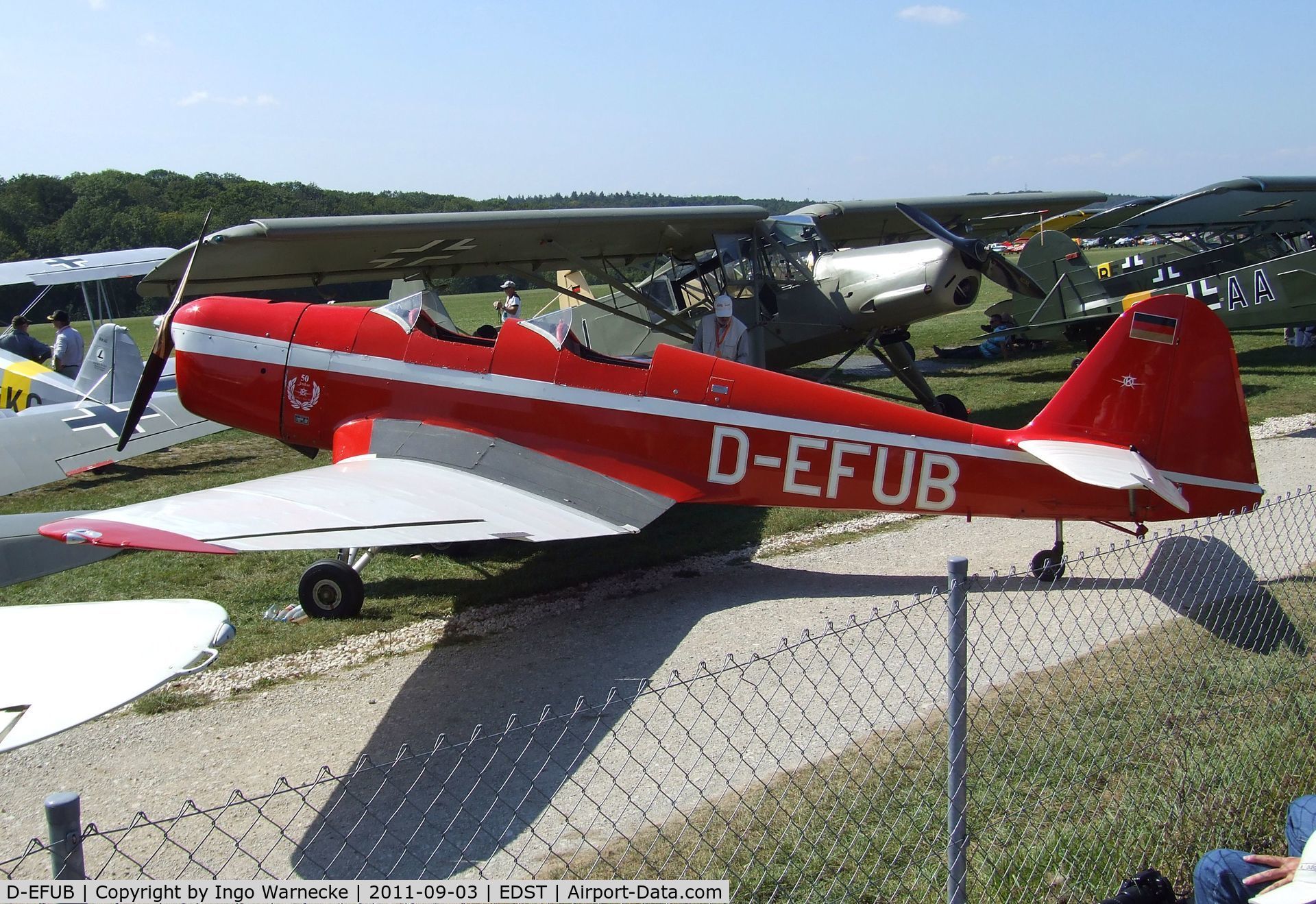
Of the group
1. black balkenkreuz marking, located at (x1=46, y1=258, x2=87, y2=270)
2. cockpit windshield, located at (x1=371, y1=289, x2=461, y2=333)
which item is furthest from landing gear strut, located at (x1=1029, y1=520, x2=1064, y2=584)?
black balkenkreuz marking, located at (x1=46, y1=258, x2=87, y2=270)

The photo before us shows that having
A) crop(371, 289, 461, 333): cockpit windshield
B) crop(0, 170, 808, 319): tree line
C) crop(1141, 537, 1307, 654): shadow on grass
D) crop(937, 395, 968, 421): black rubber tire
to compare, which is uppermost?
crop(0, 170, 808, 319): tree line

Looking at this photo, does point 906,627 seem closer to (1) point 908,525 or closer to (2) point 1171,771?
(2) point 1171,771

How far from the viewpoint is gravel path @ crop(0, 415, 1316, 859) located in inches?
171

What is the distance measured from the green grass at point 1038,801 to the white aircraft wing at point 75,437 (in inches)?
274

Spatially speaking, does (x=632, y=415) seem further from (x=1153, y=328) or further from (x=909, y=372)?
(x=909, y=372)

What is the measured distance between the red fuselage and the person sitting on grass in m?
12.0

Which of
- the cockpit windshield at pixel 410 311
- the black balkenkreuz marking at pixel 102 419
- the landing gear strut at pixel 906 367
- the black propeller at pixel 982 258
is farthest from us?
the landing gear strut at pixel 906 367

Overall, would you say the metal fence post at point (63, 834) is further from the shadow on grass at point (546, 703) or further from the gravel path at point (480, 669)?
the gravel path at point (480, 669)

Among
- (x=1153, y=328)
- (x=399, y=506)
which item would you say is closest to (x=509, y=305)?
(x=399, y=506)

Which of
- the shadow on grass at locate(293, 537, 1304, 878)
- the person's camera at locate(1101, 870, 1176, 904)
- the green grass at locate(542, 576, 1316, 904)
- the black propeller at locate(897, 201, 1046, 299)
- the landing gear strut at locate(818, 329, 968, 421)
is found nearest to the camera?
the person's camera at locate(1101, 870, 1176, 904)

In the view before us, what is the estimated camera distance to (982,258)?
10.4 metres

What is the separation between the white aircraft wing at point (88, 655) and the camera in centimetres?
246

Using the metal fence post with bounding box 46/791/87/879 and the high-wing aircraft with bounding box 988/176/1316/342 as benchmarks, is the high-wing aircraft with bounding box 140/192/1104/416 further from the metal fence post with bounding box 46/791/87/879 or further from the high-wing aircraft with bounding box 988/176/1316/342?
the metal fence post with bounding box 46/791/87/879

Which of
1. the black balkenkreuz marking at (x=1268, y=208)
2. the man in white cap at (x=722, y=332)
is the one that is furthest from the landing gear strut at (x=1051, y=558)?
the black balkenkreuz marking at (x=1268, y=208)
